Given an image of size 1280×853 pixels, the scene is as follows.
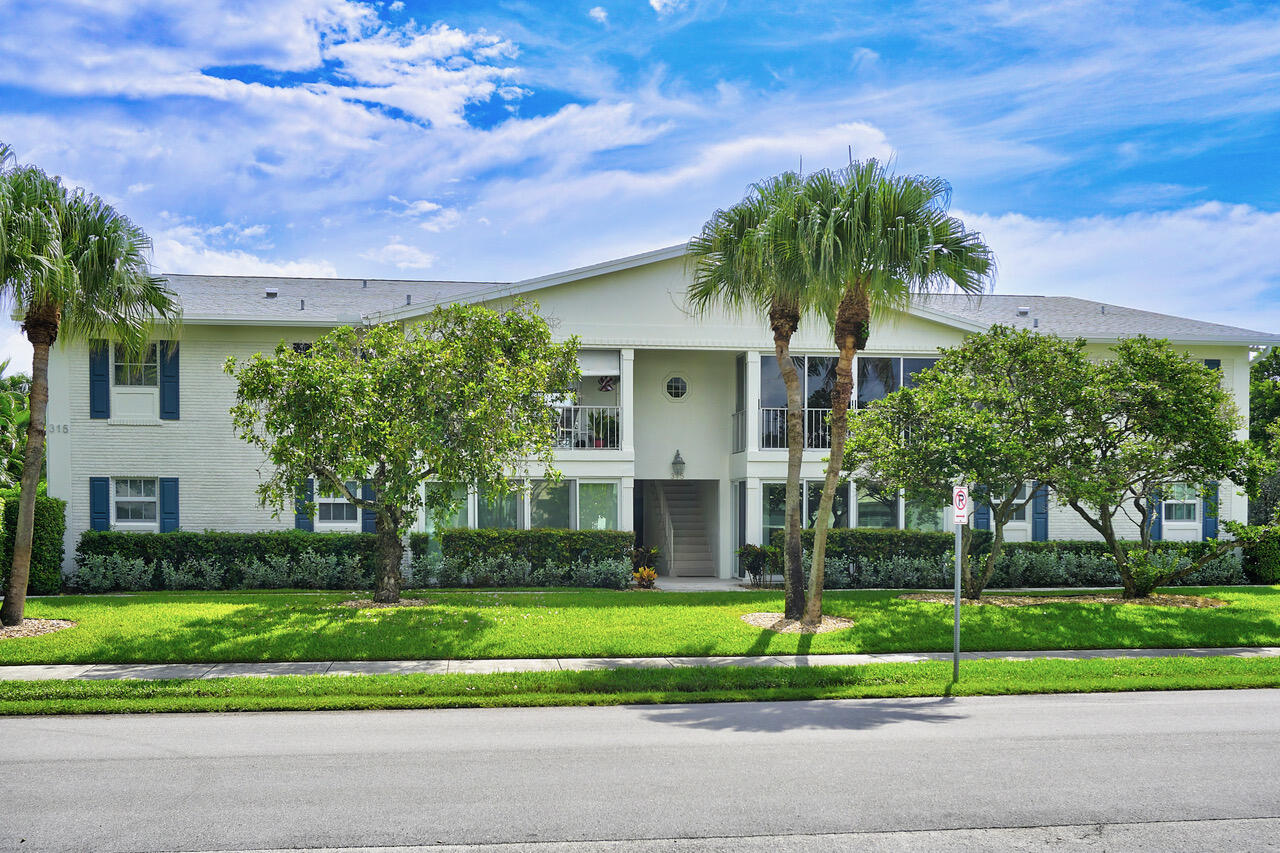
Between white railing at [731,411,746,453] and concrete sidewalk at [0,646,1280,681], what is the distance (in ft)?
32.5

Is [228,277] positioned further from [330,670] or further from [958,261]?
[958,261]

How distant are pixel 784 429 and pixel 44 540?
14892 mm

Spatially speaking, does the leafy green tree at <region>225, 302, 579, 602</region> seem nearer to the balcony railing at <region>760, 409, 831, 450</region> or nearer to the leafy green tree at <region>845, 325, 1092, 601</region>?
the leafy green tree at <region>845, 325, 1092, 601</region>

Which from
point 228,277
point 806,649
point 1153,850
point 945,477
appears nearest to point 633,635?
point 806,649

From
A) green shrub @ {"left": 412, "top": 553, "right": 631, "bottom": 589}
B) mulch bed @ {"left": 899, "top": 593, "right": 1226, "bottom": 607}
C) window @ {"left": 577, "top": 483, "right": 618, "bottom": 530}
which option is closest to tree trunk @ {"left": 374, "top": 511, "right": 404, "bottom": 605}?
green shrub @ {"left": 412, "top": 553, "right": 631, "bottom": 589}

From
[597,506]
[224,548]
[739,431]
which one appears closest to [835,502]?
[739,431]

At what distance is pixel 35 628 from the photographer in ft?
44.2

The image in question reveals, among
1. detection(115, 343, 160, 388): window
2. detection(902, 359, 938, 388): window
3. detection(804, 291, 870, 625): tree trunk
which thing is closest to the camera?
detection(804, 291, 870, 625): tree trunk

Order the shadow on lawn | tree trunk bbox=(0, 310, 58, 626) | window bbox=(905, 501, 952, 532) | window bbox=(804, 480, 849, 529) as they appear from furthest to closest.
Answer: window bbox=(905, 501, 952, 532) < window bbox=(804, 480, 849, 529) < tree trunk bbox=(0, 310, 58, 626) < the shadow on lawn

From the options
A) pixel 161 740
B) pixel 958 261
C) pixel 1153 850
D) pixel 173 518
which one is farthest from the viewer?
pixel 173 518

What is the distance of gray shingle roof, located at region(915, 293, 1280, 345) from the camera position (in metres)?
22.9

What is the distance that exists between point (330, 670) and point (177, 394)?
457 inches

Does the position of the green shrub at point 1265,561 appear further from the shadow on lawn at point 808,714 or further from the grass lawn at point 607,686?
the shadow on lawn at point 808,714

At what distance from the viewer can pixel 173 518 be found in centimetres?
2061
